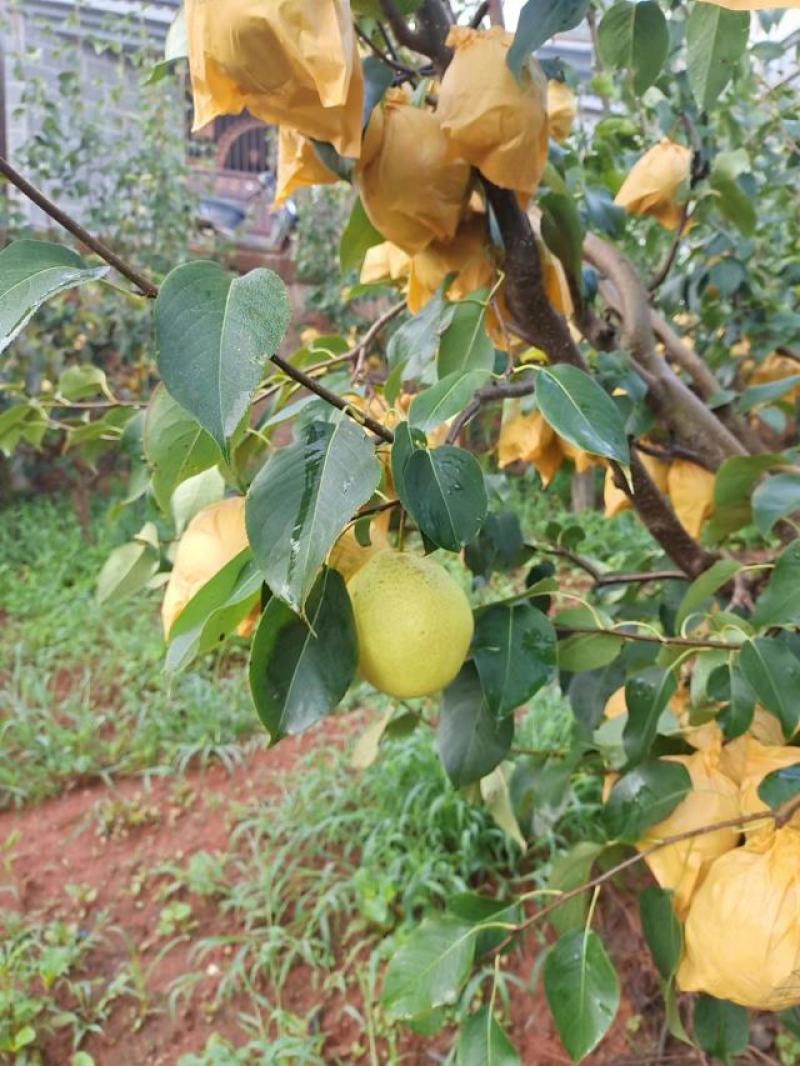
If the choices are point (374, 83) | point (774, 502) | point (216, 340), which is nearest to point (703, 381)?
point (774, 502)

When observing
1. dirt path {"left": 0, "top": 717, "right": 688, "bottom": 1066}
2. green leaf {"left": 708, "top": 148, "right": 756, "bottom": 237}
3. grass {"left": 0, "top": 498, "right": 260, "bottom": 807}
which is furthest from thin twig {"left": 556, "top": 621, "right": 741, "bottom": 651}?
grass {"left": 0, "top": 498, "right": 260, "bottom": 807}

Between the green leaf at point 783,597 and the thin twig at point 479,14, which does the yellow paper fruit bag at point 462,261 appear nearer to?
the thin twig at point 479,14

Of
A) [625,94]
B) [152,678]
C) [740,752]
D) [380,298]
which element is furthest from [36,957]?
[380,298]

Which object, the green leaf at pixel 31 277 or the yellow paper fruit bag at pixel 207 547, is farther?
the yellow paper fruit bag at pixel 207 547

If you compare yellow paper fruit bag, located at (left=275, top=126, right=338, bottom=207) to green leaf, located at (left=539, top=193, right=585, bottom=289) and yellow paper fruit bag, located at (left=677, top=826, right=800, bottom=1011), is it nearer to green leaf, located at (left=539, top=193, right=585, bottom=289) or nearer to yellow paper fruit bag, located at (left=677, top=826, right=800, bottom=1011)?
green leaf, located at (left=539, top=193, right=585, bottom=289)

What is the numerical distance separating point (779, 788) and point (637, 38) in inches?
23.1

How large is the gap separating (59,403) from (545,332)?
1.53ft

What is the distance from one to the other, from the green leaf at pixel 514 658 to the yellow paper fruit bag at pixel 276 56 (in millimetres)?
341

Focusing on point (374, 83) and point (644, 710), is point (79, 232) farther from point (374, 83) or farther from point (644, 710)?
point (644, 710)

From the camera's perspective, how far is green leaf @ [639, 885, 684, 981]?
59cm

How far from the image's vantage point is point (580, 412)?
1.48 feet

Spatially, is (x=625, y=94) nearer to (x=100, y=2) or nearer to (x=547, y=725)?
(x=547, y=725)

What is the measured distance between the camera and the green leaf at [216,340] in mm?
298

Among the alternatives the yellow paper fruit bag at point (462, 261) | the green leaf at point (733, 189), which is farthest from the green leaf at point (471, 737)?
the green leaf at point (733, 189)
